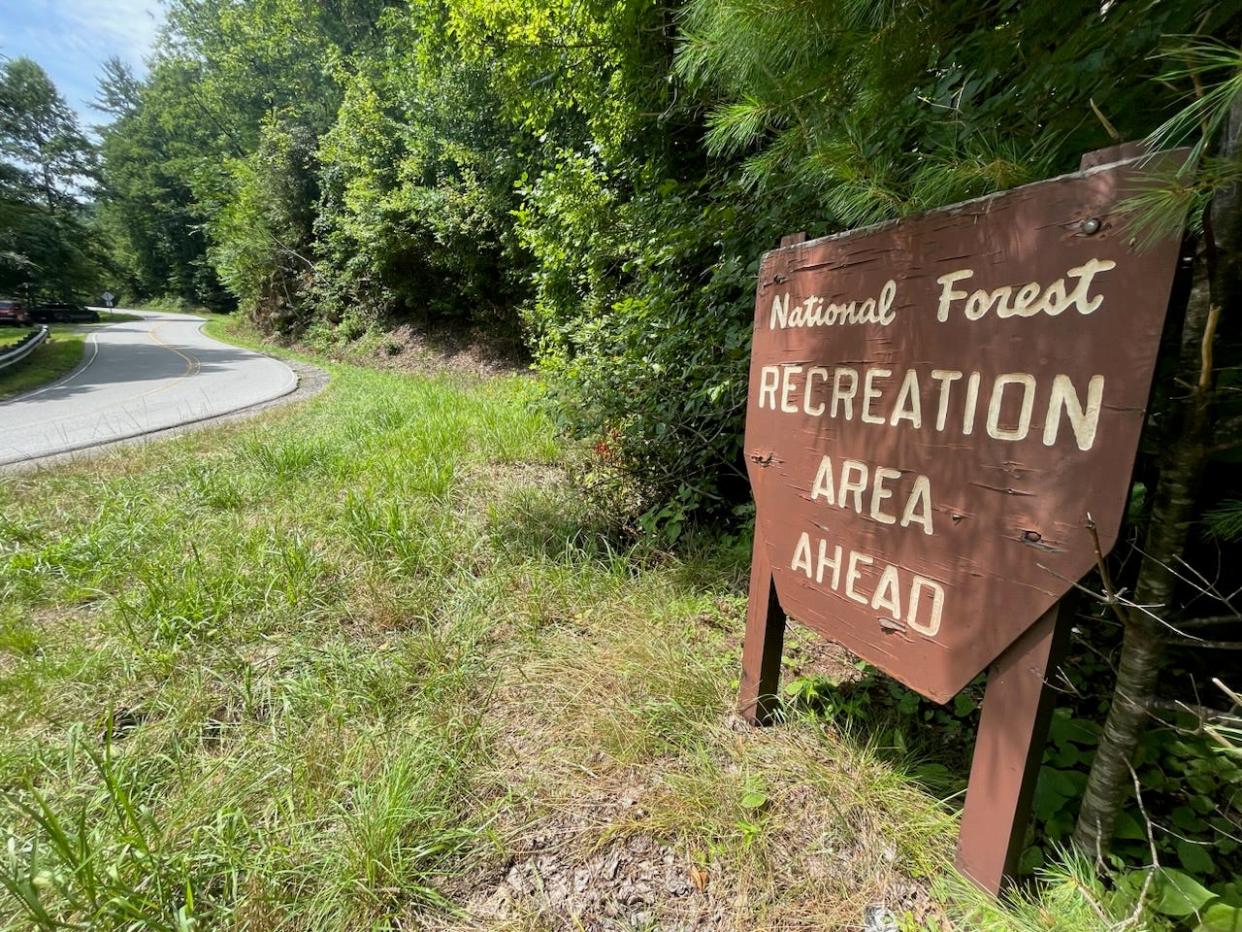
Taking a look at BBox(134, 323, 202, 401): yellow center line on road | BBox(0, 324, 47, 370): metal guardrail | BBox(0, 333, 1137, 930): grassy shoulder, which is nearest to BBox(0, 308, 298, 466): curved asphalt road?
BBox(134, 323, 202, 401): yellow center line on road

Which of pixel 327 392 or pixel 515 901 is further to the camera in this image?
pixel 327 392

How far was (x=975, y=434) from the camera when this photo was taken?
3.55 feet

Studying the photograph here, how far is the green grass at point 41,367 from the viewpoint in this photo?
9371 mm

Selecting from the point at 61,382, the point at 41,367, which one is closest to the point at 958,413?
the point at 61,382

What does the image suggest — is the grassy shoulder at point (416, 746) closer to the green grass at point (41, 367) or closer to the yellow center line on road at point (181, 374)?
the yellow center line on road at point (181, 374)

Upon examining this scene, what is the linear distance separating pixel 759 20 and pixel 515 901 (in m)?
2.39

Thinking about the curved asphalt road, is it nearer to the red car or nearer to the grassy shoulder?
the red car

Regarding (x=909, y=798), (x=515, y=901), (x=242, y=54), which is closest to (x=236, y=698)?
(x=515, y=901)

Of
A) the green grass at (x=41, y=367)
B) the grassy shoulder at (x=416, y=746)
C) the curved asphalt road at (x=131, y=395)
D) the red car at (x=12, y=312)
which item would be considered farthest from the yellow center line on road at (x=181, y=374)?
the grassy shoulder at (x=416, y=746)

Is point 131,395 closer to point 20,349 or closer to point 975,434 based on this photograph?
point 20,349

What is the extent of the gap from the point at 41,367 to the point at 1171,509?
17.1 meters

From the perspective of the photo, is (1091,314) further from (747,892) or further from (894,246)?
(747,892)

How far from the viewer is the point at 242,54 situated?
25.2 m

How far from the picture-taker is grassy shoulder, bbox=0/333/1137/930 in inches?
48.4
